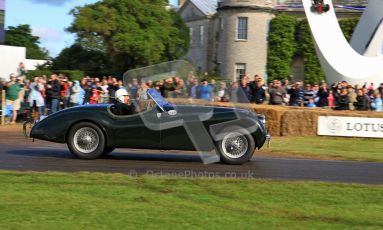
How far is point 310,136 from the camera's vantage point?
21.5 metres

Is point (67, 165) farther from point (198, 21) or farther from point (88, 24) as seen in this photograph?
point (198, 21)

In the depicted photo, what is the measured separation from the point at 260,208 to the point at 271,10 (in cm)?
4654

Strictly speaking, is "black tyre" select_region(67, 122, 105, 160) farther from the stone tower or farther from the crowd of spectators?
the stone tower

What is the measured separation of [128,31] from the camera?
50.4 metres

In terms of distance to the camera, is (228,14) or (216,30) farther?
(216,30)

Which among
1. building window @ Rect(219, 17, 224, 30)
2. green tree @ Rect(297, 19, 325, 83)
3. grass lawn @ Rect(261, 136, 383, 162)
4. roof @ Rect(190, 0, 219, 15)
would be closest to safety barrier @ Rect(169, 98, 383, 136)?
grass lawn @ Rect(261, 136, 383, 162)

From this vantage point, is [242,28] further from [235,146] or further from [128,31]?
[235,146]

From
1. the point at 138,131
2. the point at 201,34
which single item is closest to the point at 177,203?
the point at 138,131

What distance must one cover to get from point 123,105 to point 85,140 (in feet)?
3.47

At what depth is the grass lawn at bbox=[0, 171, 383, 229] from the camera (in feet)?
23.3

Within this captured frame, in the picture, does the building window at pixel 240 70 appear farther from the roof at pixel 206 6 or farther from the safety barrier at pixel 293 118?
the safety barrier at pixel 293 118

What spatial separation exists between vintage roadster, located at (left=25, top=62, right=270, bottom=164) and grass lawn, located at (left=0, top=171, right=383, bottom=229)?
7.63 feet

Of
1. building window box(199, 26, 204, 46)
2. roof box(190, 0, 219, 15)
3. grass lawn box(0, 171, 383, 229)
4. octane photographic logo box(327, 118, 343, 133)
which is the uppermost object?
roof box(190, 0, 219, 15)

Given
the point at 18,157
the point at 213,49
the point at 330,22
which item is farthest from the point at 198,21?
the point at 18,157
